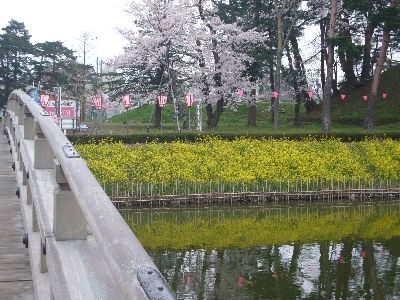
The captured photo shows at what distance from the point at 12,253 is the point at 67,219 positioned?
1.72 meters

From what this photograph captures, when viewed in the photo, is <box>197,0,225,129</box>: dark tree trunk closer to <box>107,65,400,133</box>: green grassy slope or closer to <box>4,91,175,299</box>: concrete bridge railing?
<box>107,65,400,133</box>: green grassy slope

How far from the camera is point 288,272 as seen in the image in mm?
12266

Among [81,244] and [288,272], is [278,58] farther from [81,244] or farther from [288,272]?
[81,244]

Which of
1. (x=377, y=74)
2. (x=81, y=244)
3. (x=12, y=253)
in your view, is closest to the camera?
(x=81, y=244)

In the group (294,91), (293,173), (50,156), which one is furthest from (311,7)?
(50,156)

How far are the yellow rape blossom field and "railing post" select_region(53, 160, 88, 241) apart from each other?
17407 mm

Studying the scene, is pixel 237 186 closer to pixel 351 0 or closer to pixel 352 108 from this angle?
pixel 351 0

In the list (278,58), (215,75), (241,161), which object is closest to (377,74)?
(278,58)

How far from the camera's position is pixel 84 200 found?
216 centimetres

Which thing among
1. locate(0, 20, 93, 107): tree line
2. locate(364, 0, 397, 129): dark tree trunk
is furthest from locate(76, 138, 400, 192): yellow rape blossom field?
locate(0, 20, 93, 107): tree line

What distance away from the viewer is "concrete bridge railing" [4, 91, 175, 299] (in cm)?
167

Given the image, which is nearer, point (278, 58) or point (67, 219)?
point (67, 219)

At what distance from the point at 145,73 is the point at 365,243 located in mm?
22959

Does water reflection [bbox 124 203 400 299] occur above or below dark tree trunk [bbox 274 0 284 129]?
below
